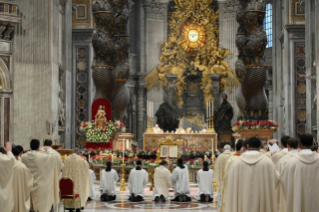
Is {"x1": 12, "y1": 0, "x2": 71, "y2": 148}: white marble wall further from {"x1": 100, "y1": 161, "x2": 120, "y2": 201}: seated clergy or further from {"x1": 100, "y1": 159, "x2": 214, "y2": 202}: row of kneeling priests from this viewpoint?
{"x1": 100, "y1": 159, "x2": 214, "y2": 202}: row of kneeling priests

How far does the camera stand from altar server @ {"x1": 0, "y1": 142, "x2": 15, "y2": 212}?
332 inches

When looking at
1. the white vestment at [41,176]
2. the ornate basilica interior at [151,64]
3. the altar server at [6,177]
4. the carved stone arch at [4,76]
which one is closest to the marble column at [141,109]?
the ornate basilica interior at [151,64]

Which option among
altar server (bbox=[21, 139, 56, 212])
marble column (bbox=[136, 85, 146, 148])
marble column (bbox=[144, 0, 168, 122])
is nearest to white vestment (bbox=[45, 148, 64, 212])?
altar server (bbox=[21, 139, 56, 212])

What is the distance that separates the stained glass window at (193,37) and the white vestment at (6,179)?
27350 millimetres

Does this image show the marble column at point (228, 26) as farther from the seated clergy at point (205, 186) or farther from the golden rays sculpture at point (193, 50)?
the seated clergy at point (205, 186)

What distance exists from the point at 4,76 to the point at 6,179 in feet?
30.3

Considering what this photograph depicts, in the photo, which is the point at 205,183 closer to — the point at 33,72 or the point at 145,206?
the point at 145,206

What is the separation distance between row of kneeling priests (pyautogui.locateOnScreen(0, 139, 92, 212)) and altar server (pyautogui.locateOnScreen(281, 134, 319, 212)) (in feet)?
13.9

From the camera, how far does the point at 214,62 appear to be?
112 feet

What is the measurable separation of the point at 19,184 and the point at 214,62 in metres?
26.2

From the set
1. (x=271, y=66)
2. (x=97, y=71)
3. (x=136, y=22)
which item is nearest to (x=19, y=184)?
(x=97, y=71)

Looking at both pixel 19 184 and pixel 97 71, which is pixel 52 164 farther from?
pixel 97 71

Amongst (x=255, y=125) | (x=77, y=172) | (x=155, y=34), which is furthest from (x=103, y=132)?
(x=155, y=34)

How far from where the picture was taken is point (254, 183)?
718 cm
